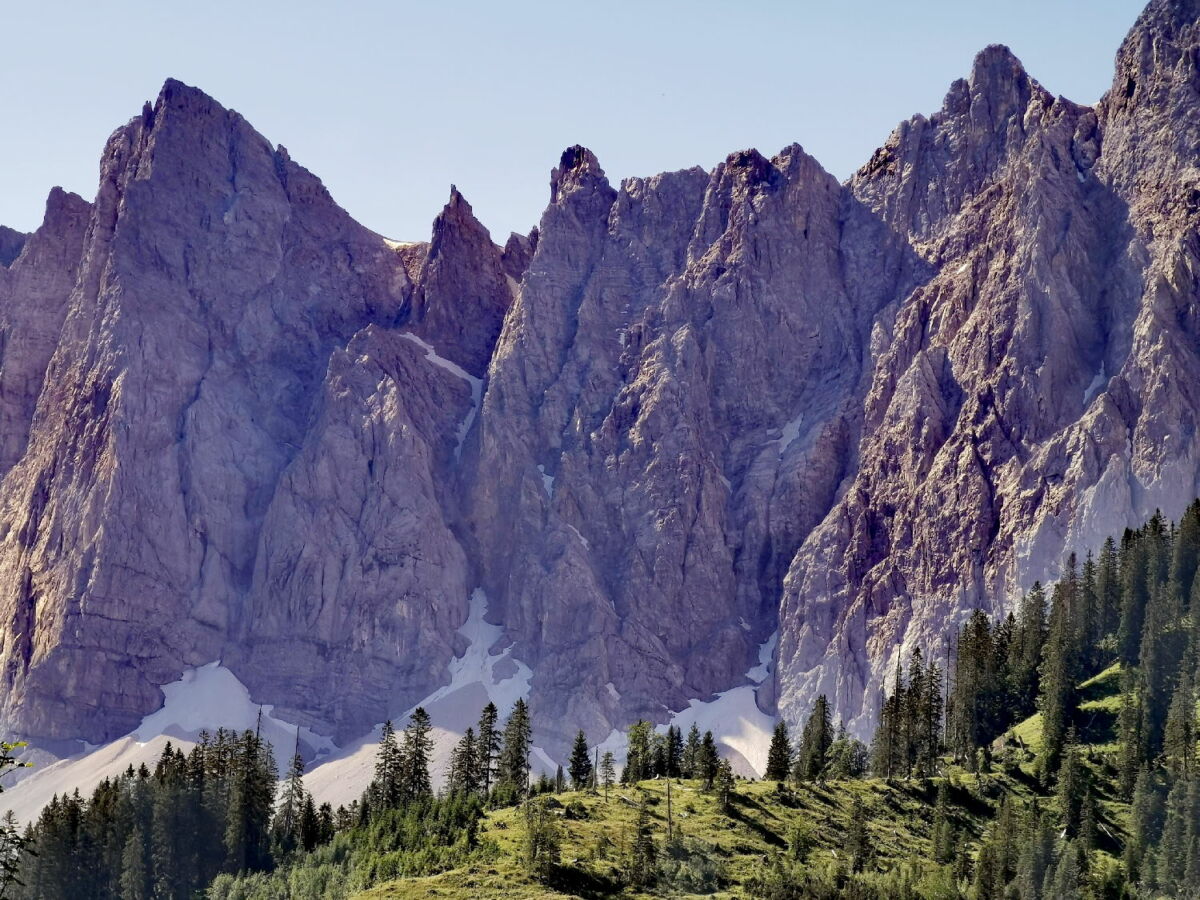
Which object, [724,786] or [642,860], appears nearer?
[642,860]

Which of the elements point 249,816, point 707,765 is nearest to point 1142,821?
point 707,765

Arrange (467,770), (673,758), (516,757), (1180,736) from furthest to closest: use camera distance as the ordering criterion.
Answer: (673,758) < (516,757) < (467,770) < (1180,736)

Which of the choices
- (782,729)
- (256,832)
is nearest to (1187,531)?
(782,729)

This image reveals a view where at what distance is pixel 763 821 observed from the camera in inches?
6073

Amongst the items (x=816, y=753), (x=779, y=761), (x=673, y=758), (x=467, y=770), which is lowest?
(x=467, y=770)

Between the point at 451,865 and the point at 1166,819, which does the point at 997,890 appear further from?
the point at 451,865

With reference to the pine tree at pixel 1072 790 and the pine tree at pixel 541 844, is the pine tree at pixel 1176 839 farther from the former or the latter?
the pine tree at pixel 541 844

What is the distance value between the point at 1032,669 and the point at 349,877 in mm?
78379

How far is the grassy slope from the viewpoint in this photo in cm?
13425

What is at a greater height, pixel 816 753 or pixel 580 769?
pixel 816 753

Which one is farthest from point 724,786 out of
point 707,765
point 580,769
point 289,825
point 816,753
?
point 289,825

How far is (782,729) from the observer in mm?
193875

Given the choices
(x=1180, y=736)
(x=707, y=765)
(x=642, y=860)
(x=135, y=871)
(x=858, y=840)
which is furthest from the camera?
(x=707, y=765)

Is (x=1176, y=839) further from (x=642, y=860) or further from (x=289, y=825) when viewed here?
(x=289, y=825)
